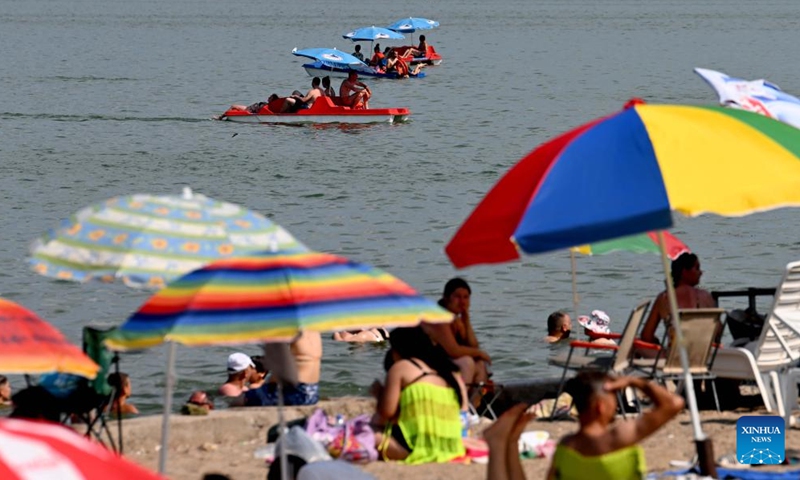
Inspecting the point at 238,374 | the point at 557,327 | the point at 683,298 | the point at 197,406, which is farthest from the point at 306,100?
the point at 683,298

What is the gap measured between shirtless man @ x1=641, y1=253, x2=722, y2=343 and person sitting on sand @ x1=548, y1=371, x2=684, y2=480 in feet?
12.3

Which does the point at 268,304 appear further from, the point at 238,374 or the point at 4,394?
the point at 4,394

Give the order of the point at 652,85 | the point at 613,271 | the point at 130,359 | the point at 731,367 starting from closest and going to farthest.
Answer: the point at 731,367 → the point at 130,359 → the point at 613,271 → the point at 652,85

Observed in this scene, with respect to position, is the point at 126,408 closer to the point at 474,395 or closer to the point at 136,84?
the point at 474,395

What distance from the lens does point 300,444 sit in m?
8.07

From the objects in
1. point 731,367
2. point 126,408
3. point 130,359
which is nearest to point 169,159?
point 130,359

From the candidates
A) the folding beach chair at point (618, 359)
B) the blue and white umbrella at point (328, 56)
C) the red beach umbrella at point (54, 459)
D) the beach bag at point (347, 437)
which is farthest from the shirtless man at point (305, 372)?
the blue and white umbrella at point (328, 56)

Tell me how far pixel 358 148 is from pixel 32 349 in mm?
28607

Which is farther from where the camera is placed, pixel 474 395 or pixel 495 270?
pixel 495 270

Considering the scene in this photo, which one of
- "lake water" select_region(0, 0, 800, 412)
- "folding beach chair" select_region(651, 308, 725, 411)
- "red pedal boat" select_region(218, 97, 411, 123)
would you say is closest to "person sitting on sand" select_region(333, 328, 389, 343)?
"lake water" select_region(0, 0, 800, 412)

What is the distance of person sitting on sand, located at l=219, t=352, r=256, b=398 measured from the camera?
12539 mm

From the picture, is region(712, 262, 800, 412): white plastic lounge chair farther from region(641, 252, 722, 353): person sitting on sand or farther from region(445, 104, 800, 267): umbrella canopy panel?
region(445, 104, 800, 267): umbrella canopy panel

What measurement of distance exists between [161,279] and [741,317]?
4508 millimetres

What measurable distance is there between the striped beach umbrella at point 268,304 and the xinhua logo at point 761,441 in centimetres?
224
